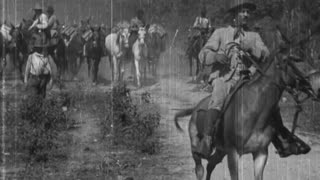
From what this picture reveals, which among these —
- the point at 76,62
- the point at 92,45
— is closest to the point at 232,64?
the point at 76,62

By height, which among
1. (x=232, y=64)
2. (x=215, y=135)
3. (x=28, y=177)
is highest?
(x=232, y=64)

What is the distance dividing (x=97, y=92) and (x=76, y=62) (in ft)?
10.2

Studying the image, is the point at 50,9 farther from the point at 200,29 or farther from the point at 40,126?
the point at 40,126

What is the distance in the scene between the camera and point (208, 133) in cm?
721

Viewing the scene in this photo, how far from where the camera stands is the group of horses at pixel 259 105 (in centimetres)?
696

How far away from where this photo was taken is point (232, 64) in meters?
7.34

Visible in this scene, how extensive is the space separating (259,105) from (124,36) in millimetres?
6343

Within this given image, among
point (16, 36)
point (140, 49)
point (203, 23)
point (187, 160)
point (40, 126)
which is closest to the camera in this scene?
point (187, 160)

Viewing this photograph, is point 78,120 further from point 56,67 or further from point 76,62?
point 76,62

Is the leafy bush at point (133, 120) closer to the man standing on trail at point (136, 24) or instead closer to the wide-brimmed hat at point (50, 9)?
the man standing on trail at point (136, 24)

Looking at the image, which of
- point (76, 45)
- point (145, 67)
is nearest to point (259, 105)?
point (145, 67)

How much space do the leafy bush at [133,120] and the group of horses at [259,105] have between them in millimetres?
1869

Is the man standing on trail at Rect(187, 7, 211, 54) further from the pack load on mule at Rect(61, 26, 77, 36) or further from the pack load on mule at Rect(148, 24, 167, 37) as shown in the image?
the pack load on mule at Rect(61, 26, 77, 36)

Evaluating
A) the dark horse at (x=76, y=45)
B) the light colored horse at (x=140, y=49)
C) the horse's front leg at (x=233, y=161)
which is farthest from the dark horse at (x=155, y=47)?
the horse's front leg at (x=233, y=161)
